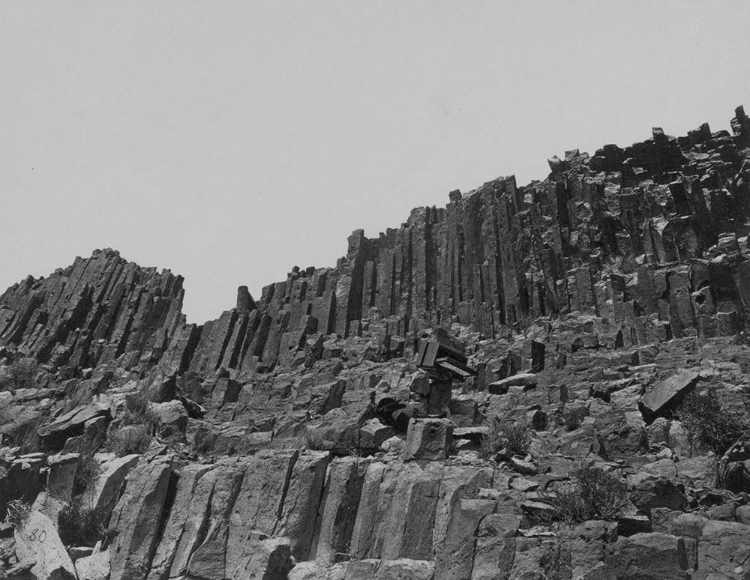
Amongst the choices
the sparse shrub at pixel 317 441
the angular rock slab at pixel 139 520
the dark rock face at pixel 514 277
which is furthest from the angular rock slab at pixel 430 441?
the dark rock face at pixel 514 277

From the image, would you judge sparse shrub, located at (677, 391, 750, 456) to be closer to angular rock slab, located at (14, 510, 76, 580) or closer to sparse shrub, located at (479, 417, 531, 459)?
sparse shrub, located at (479, 417, 531, 459)

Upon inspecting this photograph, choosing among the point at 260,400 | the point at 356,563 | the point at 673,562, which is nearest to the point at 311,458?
the point at 356,563

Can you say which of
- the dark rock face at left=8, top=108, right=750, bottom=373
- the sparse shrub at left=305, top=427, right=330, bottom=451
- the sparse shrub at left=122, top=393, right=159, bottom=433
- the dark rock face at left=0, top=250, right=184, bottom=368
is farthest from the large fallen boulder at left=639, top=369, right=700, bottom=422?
the dark rock face at left=0, top=250, right=184, bottom=368

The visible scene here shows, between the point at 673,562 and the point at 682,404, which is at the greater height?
the point at 682,404

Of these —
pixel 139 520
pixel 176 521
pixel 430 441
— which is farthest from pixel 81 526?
pixel 430 441

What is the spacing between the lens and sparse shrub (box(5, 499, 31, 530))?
51.2 ft

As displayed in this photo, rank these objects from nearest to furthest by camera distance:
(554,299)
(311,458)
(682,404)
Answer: (311,458)
(682,404)
(554,299)

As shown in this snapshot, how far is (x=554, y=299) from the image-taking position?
32000 mm

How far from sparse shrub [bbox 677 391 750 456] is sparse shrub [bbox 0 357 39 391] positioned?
127 feet

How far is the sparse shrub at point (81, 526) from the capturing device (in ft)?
51.1

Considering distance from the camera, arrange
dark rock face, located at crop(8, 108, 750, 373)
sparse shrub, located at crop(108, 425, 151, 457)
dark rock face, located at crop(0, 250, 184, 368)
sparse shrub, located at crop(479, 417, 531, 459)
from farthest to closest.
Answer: dark rock face, located at crop(0, 250, 184, 368) < dark rock face, located at crop(8, 108, 750, 373) < sparse shrub, located at crop(108, 425, 151, 457) < sparse shrub, located at crop(479, 417, 531, 459)

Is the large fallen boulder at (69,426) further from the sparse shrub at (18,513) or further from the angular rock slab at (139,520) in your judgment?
the angular rock slab at (139,520)

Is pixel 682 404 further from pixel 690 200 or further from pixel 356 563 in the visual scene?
pixel 690 200

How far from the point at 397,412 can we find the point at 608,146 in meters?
26.9
